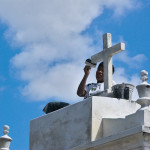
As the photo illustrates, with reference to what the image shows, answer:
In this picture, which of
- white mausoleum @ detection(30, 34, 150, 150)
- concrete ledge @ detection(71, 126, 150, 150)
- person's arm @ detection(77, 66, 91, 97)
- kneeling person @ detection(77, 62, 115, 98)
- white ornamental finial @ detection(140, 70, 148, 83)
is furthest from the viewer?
person's arm @ detection(77, 66, 91, 97)

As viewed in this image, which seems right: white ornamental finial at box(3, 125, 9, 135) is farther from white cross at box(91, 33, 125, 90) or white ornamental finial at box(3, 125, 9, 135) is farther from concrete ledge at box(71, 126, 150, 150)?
white cross at box(91, 33, 125, 90)

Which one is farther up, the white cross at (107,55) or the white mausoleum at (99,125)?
the white cross at (107,55)

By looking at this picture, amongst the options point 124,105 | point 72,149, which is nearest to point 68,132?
point 72,149

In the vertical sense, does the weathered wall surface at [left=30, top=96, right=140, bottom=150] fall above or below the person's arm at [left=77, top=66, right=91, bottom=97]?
below

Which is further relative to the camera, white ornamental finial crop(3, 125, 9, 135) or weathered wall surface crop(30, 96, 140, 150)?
white ornamental finial crop(3, 125, 9, 135)

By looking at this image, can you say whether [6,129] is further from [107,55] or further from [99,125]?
[107,55]

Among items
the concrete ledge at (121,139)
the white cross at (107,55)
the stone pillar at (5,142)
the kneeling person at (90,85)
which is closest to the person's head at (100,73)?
the kneeling person at (90,85)

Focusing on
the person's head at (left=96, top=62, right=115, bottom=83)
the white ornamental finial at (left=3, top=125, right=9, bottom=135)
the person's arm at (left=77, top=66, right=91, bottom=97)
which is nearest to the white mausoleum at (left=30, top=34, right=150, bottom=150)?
the person's head at (left=96, top=62, right=115, bottom=83)

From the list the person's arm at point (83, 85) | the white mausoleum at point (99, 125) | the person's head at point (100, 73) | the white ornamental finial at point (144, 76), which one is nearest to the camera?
the white mausoleum at point (99, 125)

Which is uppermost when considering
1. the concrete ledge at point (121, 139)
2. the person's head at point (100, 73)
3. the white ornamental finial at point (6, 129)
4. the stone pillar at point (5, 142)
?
the person's head at point (100, 73)

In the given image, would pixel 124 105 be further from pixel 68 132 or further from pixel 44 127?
pixel 44 127

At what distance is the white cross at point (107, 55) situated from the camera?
44.0 ft

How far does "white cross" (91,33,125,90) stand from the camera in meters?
13.4

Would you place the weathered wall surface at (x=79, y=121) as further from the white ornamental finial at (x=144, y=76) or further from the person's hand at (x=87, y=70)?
the person's hand at (x=87, y=70)
